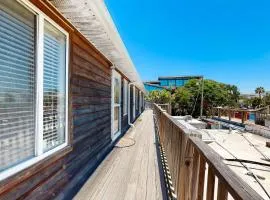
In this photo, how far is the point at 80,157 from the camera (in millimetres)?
3256

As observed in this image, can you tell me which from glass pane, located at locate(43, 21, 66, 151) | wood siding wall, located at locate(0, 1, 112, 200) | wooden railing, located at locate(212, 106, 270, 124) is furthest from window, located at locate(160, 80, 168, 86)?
glass pane, located at locate(43, 21, 66, 151)

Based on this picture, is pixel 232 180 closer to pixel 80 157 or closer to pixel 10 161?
pixel 10 161

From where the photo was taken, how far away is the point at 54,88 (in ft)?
7.95

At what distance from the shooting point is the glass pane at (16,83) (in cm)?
157

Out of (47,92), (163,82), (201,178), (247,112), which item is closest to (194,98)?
(247,112)

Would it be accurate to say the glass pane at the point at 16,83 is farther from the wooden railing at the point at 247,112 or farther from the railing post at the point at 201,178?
the wooden railing at the point at 247,112

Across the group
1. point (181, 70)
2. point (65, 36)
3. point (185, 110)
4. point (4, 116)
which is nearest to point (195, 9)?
point (185, 110)

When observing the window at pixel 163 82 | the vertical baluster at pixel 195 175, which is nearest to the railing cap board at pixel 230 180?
the vertical baluster at pixel 195 175

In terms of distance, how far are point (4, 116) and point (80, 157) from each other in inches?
72.7

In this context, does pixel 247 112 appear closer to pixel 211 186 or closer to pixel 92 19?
pixel 92 19

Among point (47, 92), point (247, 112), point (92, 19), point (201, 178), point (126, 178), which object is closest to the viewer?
point (201, 178)

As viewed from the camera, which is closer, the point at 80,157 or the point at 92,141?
the point at 80,157

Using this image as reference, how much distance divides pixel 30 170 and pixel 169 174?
227 cm

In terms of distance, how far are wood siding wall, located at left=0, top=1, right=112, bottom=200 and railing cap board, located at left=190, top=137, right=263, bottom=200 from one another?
143cm
